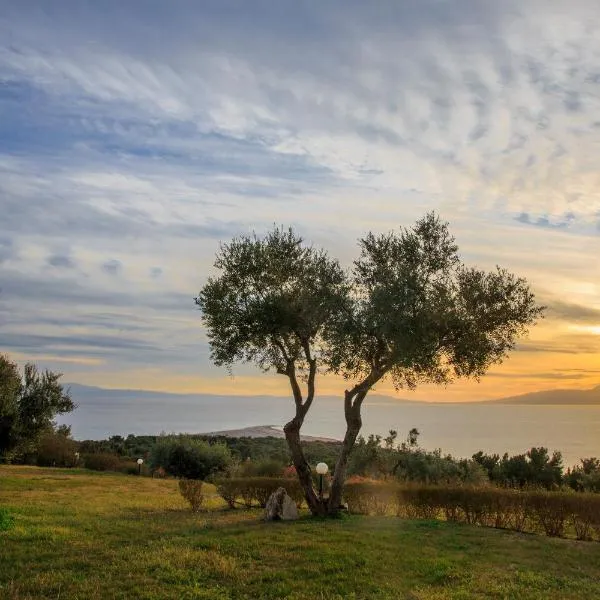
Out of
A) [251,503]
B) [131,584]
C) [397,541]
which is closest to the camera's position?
[131,584]

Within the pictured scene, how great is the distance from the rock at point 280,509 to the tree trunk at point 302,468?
857 millimetres

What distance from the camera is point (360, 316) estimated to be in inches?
733

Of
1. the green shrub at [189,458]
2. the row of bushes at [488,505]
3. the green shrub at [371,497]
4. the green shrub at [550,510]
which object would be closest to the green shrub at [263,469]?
the green shrub at [371,497]

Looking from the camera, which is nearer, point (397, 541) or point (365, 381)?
point (397, 541)

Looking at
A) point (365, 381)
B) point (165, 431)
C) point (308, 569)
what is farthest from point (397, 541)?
point (165, 431)

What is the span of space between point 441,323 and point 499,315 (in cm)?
223

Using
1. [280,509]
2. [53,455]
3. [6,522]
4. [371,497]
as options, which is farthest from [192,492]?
[53,455]

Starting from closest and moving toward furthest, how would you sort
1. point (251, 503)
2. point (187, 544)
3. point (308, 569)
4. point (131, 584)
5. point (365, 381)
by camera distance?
point (131, 584)
point (308, 569)
point (187, 544)
point (365, 381)
point (251, 503)

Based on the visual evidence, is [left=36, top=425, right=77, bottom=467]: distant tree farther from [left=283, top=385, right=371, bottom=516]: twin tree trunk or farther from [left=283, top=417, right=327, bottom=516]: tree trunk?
[left=283, top=385, right=371, bottom=516]: twin tree trunk

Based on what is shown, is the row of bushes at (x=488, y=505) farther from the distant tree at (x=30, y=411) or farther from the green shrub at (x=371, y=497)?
the distant tree at (x=30, y=411)

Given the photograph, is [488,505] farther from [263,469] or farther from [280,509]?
[263,469]

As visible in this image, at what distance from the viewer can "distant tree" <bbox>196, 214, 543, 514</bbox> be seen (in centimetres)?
1838

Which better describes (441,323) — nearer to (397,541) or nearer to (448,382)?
(448,382)

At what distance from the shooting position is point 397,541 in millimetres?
15617
